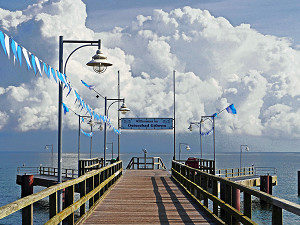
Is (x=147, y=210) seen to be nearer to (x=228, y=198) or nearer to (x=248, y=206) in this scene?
(x=228, y=198)

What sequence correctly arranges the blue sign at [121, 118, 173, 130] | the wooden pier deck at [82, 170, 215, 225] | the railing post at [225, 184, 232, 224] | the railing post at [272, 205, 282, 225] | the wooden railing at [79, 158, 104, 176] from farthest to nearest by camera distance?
the blue sign at [121, 118, 173, 130], the wooden railing at [79, 158, 104, 176], the wooden pier deck at [82, 170, 215, 225], the railing post at [225, 184, 232, 224], the railing post at [272, 205, 282, 225]

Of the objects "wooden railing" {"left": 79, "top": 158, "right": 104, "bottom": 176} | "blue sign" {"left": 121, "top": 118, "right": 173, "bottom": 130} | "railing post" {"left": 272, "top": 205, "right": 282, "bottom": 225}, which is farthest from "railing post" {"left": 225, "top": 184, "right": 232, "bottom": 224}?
"blue sign" {"left": 121, "top": 118, "right": 173, "bottom": 130}

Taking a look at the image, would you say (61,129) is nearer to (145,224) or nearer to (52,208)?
(145,224)

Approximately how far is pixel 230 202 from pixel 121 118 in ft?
108

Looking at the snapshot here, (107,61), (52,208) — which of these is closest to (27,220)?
(52,208)

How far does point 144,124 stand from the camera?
40.6 meters

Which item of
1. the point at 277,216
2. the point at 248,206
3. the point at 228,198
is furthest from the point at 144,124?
the point at 277,216

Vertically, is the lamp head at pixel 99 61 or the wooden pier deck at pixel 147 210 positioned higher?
the lamp head at pixel 99 61

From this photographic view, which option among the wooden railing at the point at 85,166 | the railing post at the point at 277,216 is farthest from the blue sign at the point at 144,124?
the railing post at the point at 277,216

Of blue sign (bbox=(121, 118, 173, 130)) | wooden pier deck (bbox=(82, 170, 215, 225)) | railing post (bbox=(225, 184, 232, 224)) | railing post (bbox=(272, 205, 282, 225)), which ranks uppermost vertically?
blue sign (bbox=(121, 118, 173, 130))

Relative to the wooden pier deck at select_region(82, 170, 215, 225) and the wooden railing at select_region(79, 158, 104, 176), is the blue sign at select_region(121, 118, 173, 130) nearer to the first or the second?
the wooden railing at select_region(79, 158, 104, 176)

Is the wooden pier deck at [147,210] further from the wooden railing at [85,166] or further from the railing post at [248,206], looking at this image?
the wooden railing at [85,166]

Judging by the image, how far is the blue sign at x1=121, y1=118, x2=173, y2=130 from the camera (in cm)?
4000

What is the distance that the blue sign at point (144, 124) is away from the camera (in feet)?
131
